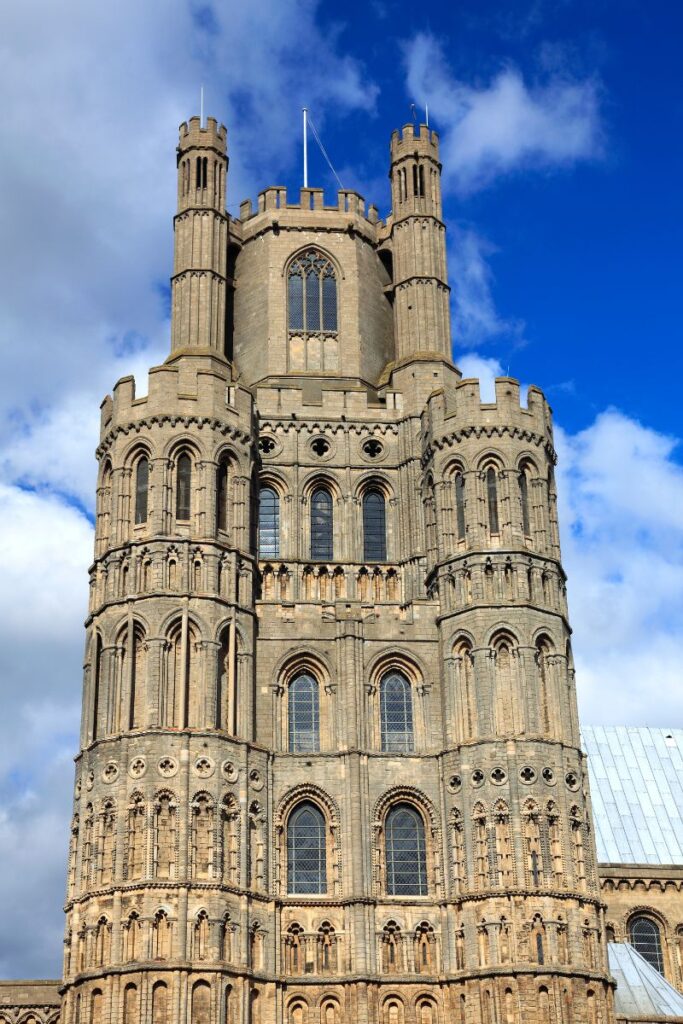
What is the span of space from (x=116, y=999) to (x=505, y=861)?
1221cm

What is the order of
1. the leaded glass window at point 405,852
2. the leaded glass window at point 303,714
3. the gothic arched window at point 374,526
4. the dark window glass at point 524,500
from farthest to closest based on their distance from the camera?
the gothic arched window at point 374,526
the dark window glass at point 524,500
the leaded glass window at point 303,714
the leaded glass window at point 405,852

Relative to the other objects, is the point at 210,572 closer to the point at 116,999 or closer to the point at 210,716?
the point at 210,716

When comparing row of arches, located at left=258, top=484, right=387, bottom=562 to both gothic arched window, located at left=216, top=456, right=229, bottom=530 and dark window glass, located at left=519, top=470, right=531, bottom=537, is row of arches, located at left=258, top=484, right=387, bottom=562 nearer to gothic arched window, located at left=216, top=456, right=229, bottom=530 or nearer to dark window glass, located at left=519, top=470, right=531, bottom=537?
gothic arched window, located at left=216, top=456, right=229, bottom=530

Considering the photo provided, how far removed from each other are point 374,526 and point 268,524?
12.7 feet

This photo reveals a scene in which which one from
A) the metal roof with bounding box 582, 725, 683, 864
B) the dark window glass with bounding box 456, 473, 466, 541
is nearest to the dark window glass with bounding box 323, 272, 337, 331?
the dark window glass with bounding box 456, 473, 466, 541

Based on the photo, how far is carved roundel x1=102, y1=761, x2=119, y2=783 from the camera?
4859 centimetres

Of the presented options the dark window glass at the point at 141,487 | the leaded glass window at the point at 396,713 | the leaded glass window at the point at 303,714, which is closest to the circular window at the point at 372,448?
the dark window glass at the point at 141,487

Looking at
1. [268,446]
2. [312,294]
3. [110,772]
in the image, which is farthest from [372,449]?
[110,772]

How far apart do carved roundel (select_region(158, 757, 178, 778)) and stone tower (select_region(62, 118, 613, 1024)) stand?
75mm

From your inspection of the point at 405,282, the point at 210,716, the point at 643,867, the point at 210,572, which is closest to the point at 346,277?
the point at 405,282

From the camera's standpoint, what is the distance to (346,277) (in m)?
63.1

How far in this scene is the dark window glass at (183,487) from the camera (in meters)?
52.4

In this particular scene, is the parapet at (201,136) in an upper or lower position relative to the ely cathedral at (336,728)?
upper

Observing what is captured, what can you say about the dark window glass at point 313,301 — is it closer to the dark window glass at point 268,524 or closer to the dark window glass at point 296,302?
the dark window glass at point 296,302
